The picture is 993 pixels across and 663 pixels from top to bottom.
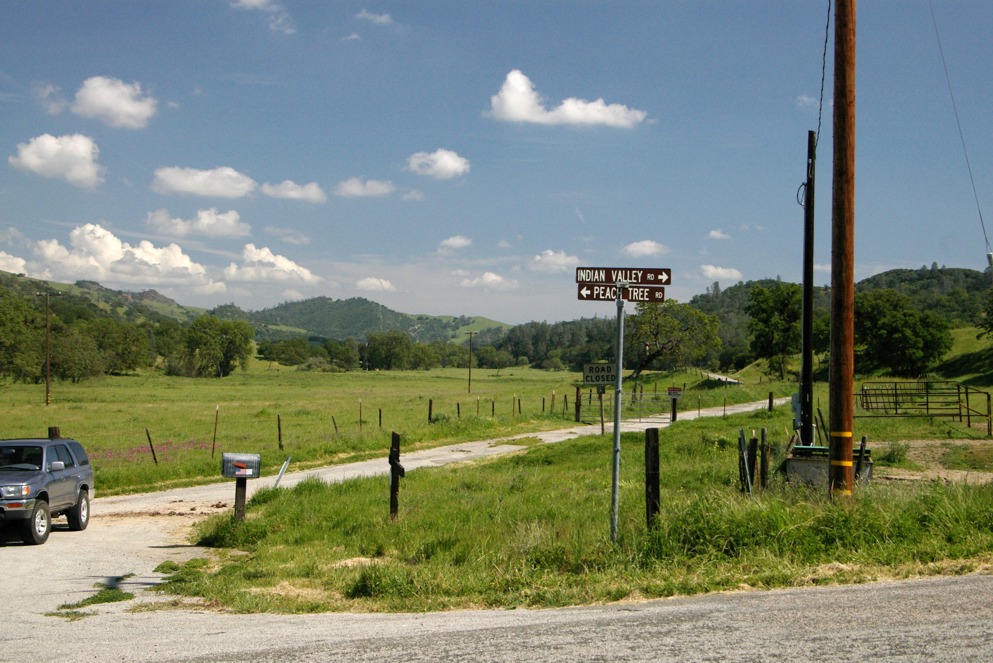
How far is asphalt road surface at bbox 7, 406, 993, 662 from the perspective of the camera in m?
5.61

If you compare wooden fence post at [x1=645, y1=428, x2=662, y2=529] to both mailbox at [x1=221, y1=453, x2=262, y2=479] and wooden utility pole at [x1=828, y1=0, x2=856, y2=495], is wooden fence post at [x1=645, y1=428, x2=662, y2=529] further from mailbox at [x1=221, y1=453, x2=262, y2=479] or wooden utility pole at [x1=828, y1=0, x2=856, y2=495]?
mailbox at [x1=221, y1=453, x2=262, y2=479]

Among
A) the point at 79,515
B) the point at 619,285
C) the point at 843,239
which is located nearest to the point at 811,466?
the point at 843,239

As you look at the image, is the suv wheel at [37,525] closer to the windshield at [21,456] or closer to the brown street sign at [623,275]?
the windshield at [21,456]

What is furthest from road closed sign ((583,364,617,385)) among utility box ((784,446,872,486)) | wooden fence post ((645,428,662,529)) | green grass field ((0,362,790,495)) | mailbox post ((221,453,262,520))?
green grass field ((0,362,790,495))

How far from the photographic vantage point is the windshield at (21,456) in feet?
46.9

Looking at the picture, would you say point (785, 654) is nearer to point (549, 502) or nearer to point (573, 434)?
point (549, 502)

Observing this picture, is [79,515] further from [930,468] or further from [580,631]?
[930,468]

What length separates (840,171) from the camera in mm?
9695

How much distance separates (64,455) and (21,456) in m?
0.97

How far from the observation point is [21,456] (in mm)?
14500

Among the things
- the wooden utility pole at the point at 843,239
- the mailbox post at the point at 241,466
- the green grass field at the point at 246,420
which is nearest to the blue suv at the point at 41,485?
the mailbox post at the point at 241,466

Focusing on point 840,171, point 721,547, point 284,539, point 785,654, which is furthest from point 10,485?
point 840,171

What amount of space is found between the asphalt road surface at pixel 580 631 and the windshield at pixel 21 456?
19.5ft

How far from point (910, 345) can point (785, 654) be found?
7588 cm
